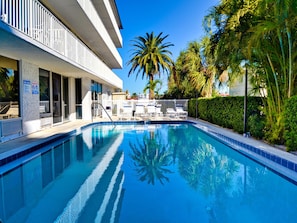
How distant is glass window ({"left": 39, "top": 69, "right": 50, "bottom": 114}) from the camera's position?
1021 cm

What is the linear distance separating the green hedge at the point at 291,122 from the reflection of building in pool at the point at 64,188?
439 centimetres

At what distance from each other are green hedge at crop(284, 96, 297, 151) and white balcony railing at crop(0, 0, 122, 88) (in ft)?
23.0

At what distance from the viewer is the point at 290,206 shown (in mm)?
3541

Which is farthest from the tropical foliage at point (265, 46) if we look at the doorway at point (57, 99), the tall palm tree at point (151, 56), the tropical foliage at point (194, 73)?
the tall palm tree at point (151, 56)

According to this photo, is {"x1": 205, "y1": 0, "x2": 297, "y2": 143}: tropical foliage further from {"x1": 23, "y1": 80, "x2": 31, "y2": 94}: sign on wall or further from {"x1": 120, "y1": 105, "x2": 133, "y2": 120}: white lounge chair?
{"x1": 120, "y1": 105, "x2": 133, "y2": 120}: white lounge chair

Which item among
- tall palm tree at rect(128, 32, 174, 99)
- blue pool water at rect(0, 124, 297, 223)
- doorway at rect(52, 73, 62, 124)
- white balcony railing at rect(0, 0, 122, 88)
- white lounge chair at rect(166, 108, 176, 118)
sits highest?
tall palm tree at rect(128, 32, 174, 99)

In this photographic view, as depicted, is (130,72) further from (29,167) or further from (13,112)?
(29,167)

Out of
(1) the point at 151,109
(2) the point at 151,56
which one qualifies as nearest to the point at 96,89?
(1) the point at 151,109

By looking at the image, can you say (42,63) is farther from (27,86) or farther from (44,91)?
(44,91)

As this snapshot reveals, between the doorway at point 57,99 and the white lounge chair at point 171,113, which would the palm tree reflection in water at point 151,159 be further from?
the white lounge chair at point 171,113

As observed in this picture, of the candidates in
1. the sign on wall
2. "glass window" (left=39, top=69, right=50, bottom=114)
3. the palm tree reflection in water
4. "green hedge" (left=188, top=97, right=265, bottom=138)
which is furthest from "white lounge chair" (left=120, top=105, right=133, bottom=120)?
the sign on wall

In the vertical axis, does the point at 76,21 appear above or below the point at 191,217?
above

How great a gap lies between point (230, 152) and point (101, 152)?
4.01 m

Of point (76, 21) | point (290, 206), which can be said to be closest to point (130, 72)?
point (76, 21)
